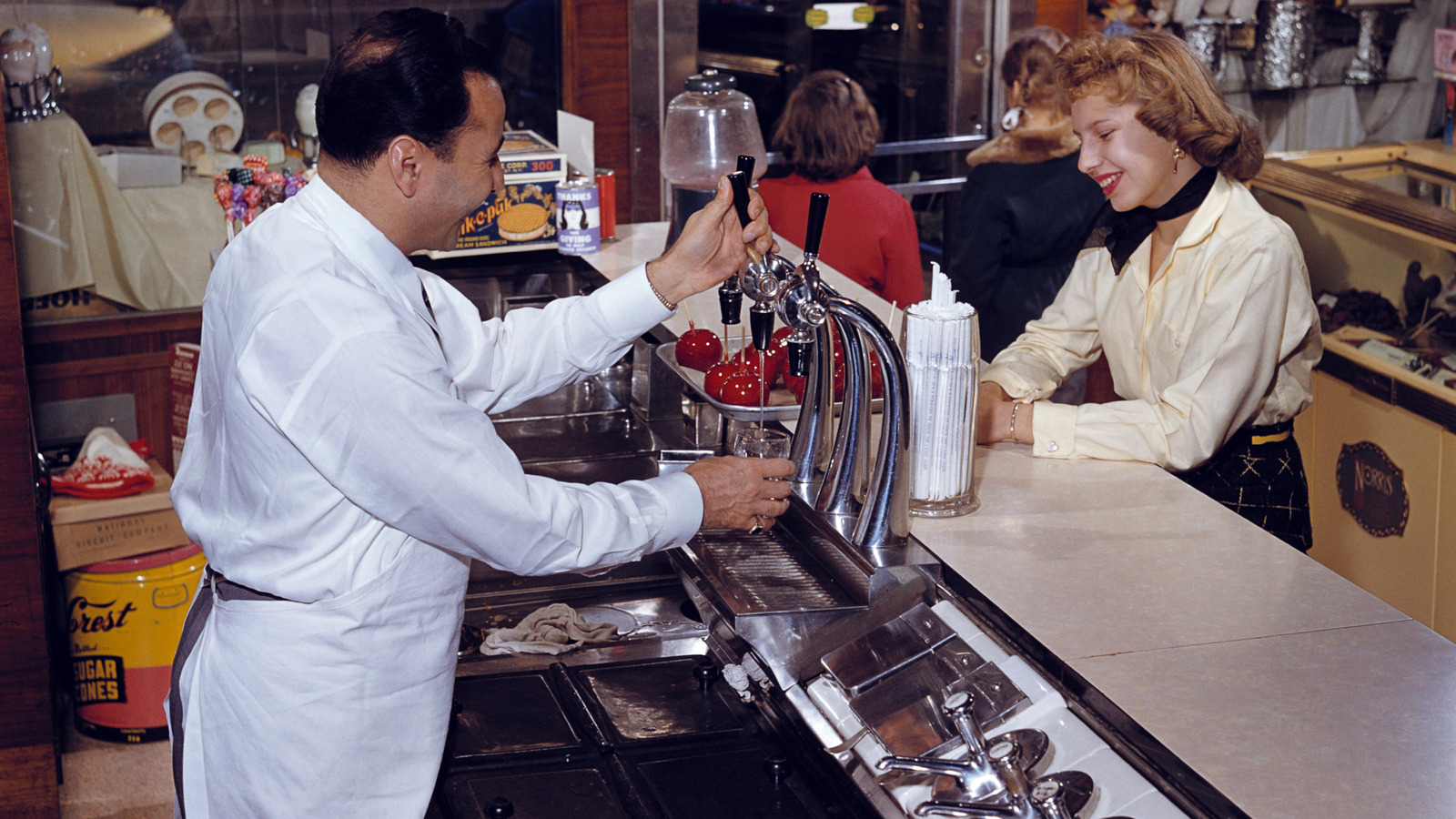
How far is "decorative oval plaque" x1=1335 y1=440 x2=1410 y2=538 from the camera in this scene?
3.73m

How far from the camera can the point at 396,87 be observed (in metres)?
1.48

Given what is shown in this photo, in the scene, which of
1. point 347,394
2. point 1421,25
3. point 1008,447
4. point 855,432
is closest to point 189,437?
point 347,394

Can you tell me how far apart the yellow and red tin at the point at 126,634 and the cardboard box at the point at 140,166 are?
1166 millimetres

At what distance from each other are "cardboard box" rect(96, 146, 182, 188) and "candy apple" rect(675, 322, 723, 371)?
8.04 feet

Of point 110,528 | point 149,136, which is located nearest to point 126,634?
point 110,528

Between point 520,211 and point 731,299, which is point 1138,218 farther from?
point 520,211

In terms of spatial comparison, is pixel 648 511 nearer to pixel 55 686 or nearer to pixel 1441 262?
pixel 55 686

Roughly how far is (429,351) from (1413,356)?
124 inches

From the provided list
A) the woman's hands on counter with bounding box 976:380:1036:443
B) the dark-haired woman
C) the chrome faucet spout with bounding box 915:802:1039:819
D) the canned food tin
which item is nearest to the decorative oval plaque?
the dark-haired woman

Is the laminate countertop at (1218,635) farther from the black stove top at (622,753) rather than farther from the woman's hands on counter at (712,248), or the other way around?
the woman's hands on counter at (712,248)

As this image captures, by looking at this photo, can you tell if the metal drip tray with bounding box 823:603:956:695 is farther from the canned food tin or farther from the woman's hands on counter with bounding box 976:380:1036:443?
the canned food tin

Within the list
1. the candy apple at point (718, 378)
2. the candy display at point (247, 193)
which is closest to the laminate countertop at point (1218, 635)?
the candy apple at point (718, 378)

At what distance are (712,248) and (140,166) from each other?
8.99 ft

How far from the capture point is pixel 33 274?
3939 mm
